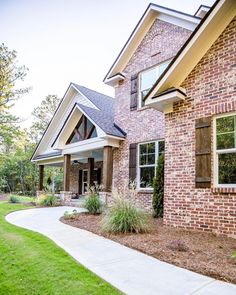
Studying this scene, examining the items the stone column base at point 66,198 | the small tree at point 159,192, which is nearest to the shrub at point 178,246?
the small tree at point 159,192

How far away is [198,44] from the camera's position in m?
6.77

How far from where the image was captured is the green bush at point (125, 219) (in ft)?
21.2

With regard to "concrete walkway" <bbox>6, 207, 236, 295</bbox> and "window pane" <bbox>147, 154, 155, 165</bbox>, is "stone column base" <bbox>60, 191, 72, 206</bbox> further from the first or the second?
"concrete walkway" <bbox>6, 207, 236, 295</bbox>

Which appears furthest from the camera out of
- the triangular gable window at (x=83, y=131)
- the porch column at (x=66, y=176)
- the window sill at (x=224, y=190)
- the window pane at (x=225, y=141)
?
the porch column at (x=66, y=176)

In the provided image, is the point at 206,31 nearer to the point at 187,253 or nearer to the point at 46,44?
the point at 187,253

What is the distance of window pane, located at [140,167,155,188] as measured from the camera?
1066 cm

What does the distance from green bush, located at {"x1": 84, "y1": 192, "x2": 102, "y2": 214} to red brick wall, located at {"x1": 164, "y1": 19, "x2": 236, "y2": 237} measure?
3.31 meters

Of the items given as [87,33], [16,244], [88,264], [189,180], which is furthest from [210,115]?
[87,33]

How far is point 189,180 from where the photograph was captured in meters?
6.88

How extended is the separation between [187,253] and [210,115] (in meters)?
3.51

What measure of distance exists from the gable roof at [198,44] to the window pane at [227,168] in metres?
2.40

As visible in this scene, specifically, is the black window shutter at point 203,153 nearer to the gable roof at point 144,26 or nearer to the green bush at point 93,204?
the green bush at point 93,204

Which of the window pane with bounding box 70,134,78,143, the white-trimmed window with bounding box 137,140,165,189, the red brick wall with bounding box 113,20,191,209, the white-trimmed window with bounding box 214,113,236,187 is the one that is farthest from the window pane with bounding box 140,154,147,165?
the white-trimmed window with bounding box 214,113,236,187

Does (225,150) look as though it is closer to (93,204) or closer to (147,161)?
(147,161)
